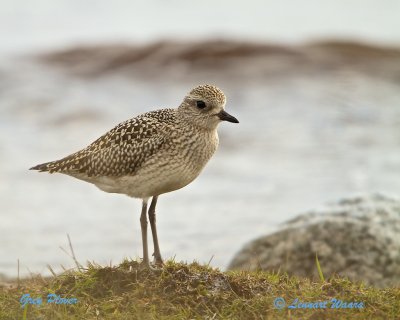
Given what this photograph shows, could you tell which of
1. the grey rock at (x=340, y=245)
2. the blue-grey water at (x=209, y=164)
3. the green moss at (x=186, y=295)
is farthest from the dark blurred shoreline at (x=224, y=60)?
the green moss at (x=186, y=295)

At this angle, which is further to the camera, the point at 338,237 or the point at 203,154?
the point at 338,237

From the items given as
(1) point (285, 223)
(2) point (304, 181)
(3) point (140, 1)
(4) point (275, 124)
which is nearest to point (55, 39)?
(3) point (140, 1)

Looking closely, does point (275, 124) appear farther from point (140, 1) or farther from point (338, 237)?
point (140, 1)

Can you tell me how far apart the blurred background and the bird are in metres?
3.81

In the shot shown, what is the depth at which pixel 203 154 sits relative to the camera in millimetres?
9508

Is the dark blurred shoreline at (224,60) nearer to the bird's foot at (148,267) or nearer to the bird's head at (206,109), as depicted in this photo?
the bird's head at (206,109)

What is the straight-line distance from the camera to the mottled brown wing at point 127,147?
9.58 meters

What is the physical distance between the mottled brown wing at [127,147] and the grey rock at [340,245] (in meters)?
3.14

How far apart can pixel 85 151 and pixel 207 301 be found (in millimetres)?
2879

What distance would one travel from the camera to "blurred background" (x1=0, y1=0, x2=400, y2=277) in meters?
17.0

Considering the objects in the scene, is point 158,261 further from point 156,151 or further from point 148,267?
point 156,151

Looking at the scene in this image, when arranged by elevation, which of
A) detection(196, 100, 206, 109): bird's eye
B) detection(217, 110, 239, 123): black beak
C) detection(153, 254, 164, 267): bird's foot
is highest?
detection(196, 100, 206, 109): bird's eye

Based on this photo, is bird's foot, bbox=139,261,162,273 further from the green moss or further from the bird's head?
the bird's head

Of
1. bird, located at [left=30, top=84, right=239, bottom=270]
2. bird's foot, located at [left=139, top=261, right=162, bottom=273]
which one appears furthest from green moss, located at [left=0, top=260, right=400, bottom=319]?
bird, located at [left=30, top=84, right=239, bottom=270]
